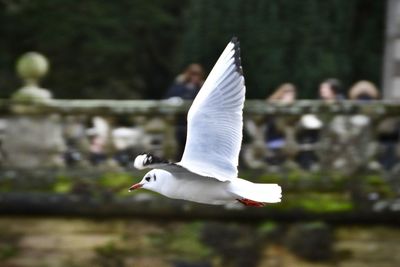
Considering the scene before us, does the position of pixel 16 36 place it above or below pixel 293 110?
above

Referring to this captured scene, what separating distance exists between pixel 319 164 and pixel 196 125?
4.03 m

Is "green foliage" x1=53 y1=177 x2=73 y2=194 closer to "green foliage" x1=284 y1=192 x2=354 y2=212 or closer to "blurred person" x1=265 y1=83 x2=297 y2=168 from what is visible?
"blurred person" x1=265 y1=83 x2=297 y2=168

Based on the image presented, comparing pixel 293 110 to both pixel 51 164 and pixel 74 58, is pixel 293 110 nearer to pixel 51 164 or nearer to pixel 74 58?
pixel 51 164

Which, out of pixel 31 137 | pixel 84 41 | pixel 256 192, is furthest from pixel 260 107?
pixel 84 41

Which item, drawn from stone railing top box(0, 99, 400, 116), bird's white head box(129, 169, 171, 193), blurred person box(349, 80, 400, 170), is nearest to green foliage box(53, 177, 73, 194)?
stone railing top box(0, 99, 400, 116)

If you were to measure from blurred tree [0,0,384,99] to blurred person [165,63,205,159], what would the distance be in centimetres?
395

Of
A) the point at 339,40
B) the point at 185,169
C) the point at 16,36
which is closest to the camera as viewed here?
the point at 185,169

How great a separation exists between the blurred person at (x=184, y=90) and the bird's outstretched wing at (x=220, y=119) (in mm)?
3114

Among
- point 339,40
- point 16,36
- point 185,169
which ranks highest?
point 16,36

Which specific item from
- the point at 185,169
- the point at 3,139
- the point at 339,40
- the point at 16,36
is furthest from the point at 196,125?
the point at 16,36

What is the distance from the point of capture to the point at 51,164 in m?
14.1

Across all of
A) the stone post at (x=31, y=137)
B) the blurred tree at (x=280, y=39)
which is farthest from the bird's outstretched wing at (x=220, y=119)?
the blurred tree at (x=280, y=39)

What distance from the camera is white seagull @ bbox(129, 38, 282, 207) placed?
377 inches

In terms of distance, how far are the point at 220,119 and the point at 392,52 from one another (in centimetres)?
758
